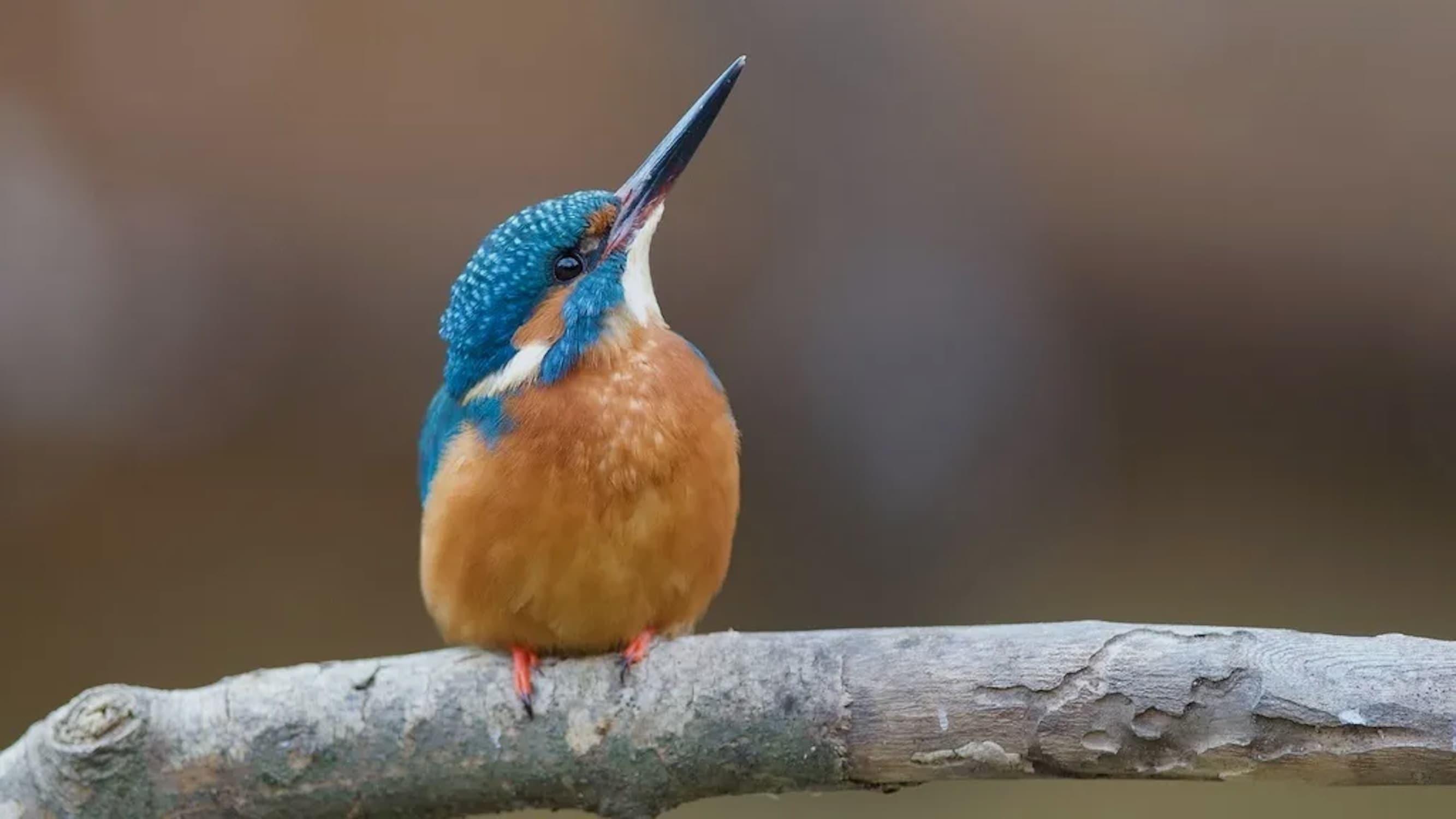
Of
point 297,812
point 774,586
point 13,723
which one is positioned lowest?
point 13,723

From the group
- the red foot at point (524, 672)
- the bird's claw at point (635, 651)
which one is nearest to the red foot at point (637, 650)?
the bird's claw at point (635, 651)

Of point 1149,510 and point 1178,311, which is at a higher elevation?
point 1178,311

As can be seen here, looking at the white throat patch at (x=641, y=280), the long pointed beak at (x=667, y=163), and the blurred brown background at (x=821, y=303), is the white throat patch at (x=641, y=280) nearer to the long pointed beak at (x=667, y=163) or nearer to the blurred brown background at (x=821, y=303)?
the long pointed beak at (x=667, y=163)

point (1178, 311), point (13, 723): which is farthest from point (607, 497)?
point (13, 723)

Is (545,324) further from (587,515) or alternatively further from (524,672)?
(524,672)

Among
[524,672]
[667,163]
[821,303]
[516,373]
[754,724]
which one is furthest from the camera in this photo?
[821,303]

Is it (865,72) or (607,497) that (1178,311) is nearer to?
(865,72)

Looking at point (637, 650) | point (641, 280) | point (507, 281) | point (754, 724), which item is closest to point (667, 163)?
point (641, 280)
